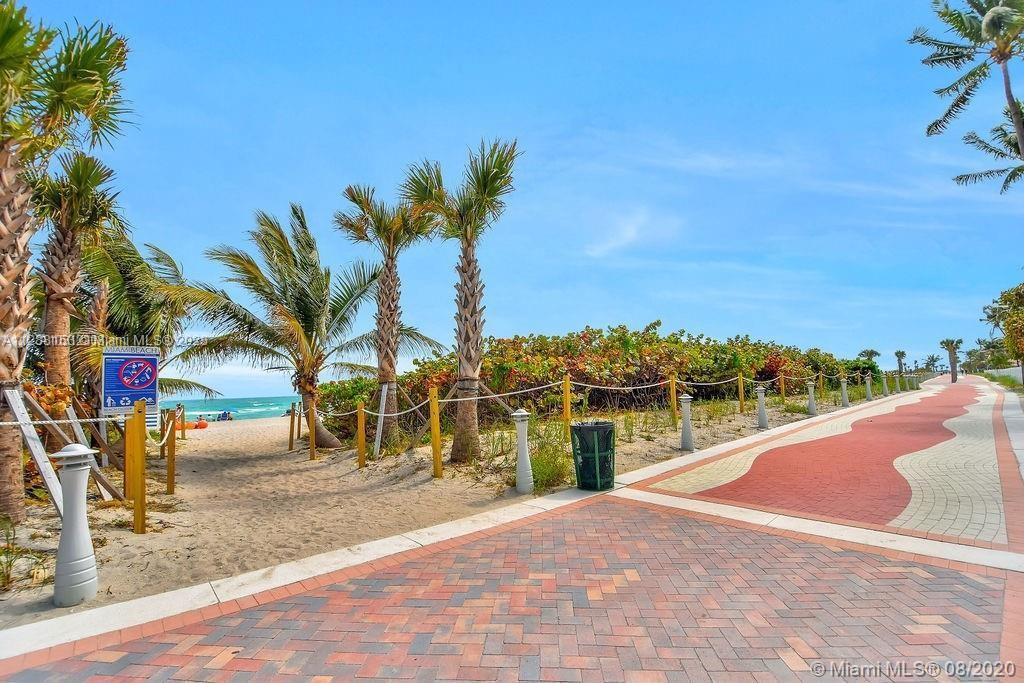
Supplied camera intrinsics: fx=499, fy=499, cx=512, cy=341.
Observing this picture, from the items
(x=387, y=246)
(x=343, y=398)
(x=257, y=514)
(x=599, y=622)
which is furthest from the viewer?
(x=343, y=398)

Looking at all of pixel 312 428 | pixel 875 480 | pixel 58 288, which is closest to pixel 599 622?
pixel 875 480

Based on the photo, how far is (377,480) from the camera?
9633 mm

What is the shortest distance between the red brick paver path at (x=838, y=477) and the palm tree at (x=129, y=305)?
36.0 ft

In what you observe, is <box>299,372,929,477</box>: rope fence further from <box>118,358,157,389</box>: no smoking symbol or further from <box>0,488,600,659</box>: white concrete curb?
<box>118,358,157,389</box>: no smoking symbol

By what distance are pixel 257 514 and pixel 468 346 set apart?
4.61 metres

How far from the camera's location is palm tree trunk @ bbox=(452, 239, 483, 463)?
9.75 meters

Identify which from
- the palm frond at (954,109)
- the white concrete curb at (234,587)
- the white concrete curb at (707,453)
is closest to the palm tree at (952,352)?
the palm frond at (954,109)

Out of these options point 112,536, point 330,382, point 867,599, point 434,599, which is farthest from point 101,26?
point 330,382

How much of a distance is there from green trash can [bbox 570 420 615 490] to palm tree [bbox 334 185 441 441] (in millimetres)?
6311

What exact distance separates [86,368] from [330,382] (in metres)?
8.27

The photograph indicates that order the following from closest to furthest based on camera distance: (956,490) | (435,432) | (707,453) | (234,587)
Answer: (234,587) < (956,490) < (435,432) < (707,453)

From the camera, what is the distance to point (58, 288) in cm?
823

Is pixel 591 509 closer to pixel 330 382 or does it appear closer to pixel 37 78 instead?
pixel 37 78

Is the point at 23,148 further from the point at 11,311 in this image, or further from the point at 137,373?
the point at 137,373
